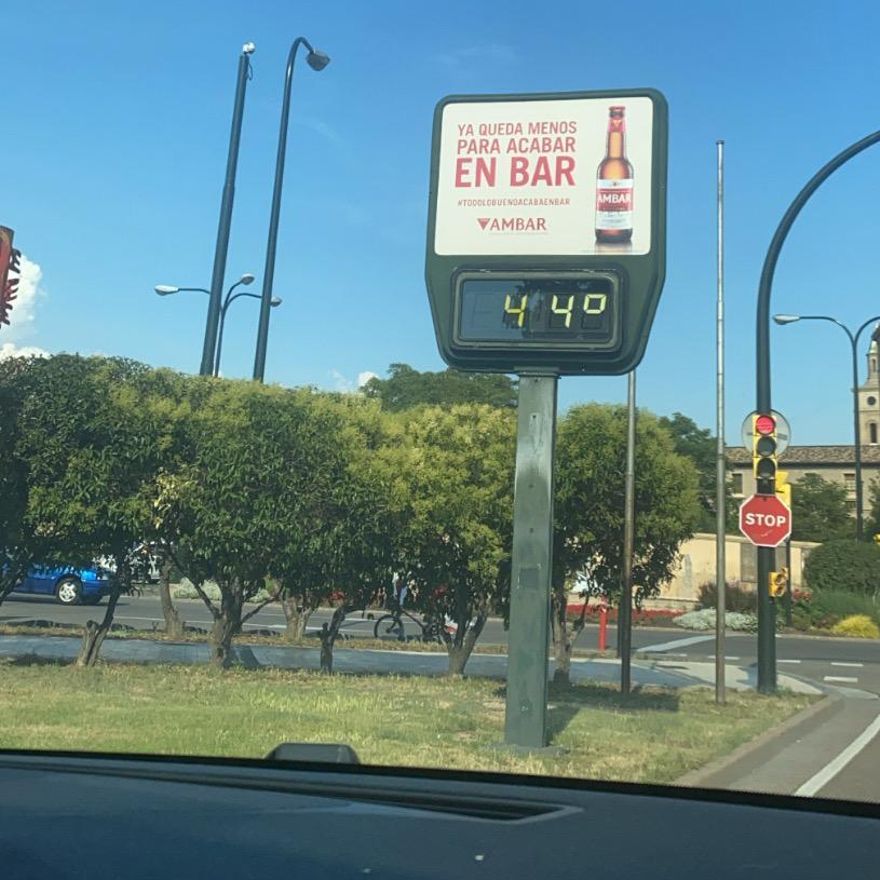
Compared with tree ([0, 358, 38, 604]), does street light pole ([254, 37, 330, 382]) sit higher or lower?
higher

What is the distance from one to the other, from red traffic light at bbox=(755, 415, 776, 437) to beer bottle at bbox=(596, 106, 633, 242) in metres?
6.29

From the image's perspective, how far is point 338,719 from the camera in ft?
33.1

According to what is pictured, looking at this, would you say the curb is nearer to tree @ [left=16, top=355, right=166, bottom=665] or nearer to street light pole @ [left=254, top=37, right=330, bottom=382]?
tree @ [left=16, top=355, right=166, bottom=665]

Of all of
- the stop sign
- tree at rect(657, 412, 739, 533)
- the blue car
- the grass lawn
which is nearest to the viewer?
the grass lawn

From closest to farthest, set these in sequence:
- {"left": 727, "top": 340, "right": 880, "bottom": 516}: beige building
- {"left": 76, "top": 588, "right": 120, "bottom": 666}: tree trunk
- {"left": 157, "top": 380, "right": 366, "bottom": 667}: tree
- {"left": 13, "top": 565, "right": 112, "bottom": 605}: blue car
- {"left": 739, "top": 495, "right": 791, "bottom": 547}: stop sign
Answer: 1. {"left": 157, "top": 380, "right": 366, "bottom": 667}: tree
2. {"left": 76, "top": 588, "right": 120, "bottom": 666}: tree trunk
3. {"left": 739, "top": 495, "right": 791, "bottom": 547}: stop sign
4. {"left": 13, "top": 565, "right": 112, "bottom": 605}: blue car
5. {"left": 727, "top": 340, "right": 880, "bottom": 516}: beige building

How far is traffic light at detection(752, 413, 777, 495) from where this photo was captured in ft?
49.7

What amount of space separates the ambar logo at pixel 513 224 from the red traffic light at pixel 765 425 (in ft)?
21.6

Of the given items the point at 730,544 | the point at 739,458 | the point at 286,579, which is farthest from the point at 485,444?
the point at 739,458

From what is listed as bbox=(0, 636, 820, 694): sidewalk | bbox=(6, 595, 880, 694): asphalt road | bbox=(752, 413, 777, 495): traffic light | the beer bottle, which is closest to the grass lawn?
bbox=(0, 636, 820, 694): sidewalk

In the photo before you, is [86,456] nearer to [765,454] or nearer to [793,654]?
[765,454]

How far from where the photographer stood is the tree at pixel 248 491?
1352 cm

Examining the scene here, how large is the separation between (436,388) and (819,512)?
29077 millimetres

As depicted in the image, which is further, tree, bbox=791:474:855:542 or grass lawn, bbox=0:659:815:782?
tree, bbox=791:474:855:542

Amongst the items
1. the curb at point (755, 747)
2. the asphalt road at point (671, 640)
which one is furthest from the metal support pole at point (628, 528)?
the asphalt road at point (671, 640)
